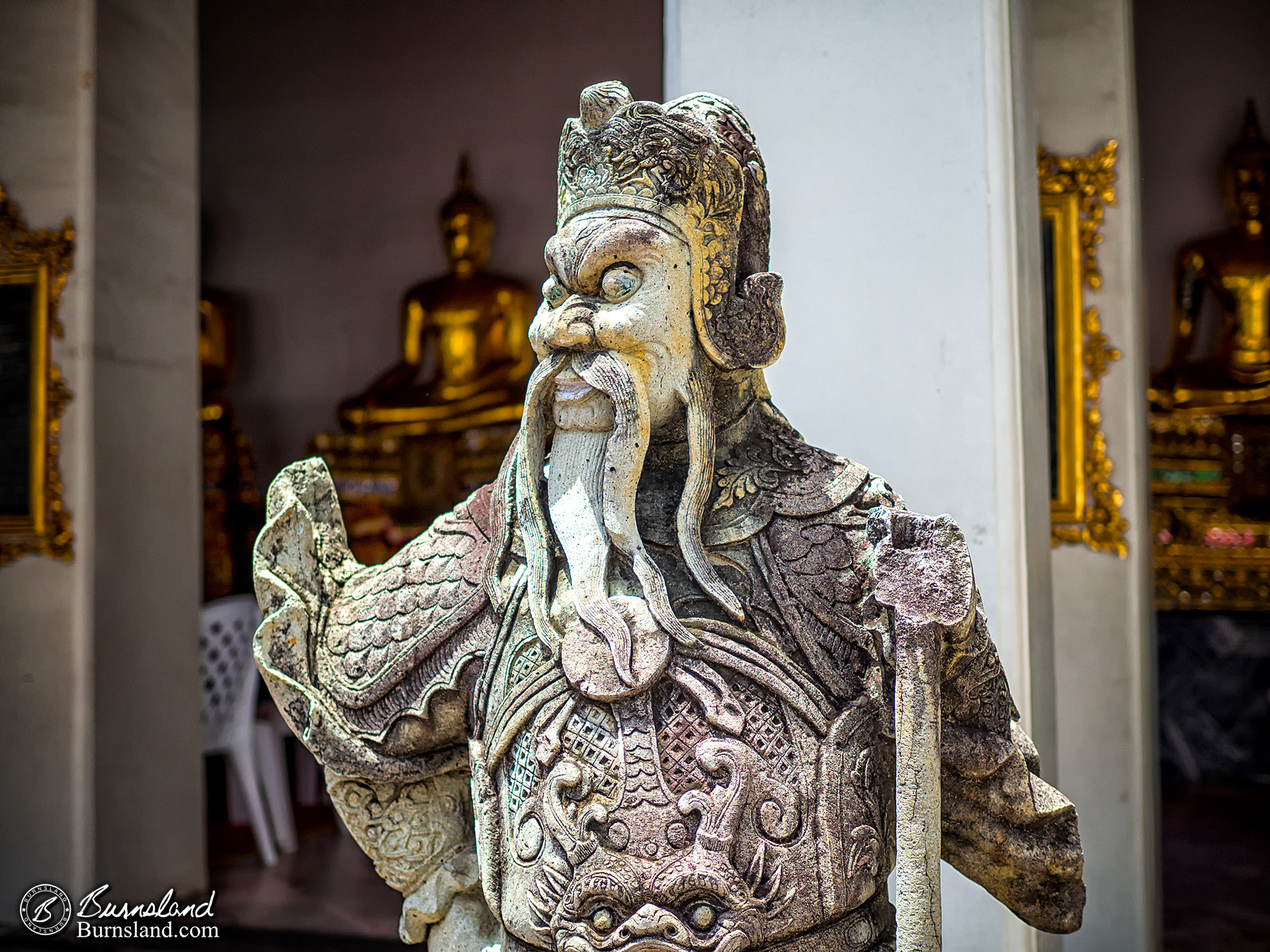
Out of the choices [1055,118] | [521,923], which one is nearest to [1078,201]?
[1055,118]

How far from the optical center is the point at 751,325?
1523 mm

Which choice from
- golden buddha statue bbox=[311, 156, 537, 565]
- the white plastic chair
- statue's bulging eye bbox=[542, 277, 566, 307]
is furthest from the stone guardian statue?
golden buddha statue bbox=[311, 156, 537, 565]

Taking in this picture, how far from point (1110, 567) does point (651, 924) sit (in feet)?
8.24

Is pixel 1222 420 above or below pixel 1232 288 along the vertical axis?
below

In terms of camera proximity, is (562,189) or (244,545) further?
(244,545)

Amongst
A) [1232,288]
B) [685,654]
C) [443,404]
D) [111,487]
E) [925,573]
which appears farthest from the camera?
[443,404]

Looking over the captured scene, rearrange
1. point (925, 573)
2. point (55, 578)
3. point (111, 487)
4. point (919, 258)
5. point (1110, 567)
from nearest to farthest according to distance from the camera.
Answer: point (925, 573), point (919, 258), point (1110, 567), point (55, 578), point (111, 487)

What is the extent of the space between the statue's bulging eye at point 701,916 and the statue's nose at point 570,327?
0.64m

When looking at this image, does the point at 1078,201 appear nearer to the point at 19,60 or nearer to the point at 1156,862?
the point at 1156,862

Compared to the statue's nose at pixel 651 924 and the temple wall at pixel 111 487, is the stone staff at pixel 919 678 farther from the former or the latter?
the temple wall at pixel 111 487

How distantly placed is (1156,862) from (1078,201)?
1837mm

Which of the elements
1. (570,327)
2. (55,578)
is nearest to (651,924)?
(570,327)

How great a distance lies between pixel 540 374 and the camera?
150cm

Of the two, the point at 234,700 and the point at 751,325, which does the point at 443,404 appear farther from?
the point at 751,325
